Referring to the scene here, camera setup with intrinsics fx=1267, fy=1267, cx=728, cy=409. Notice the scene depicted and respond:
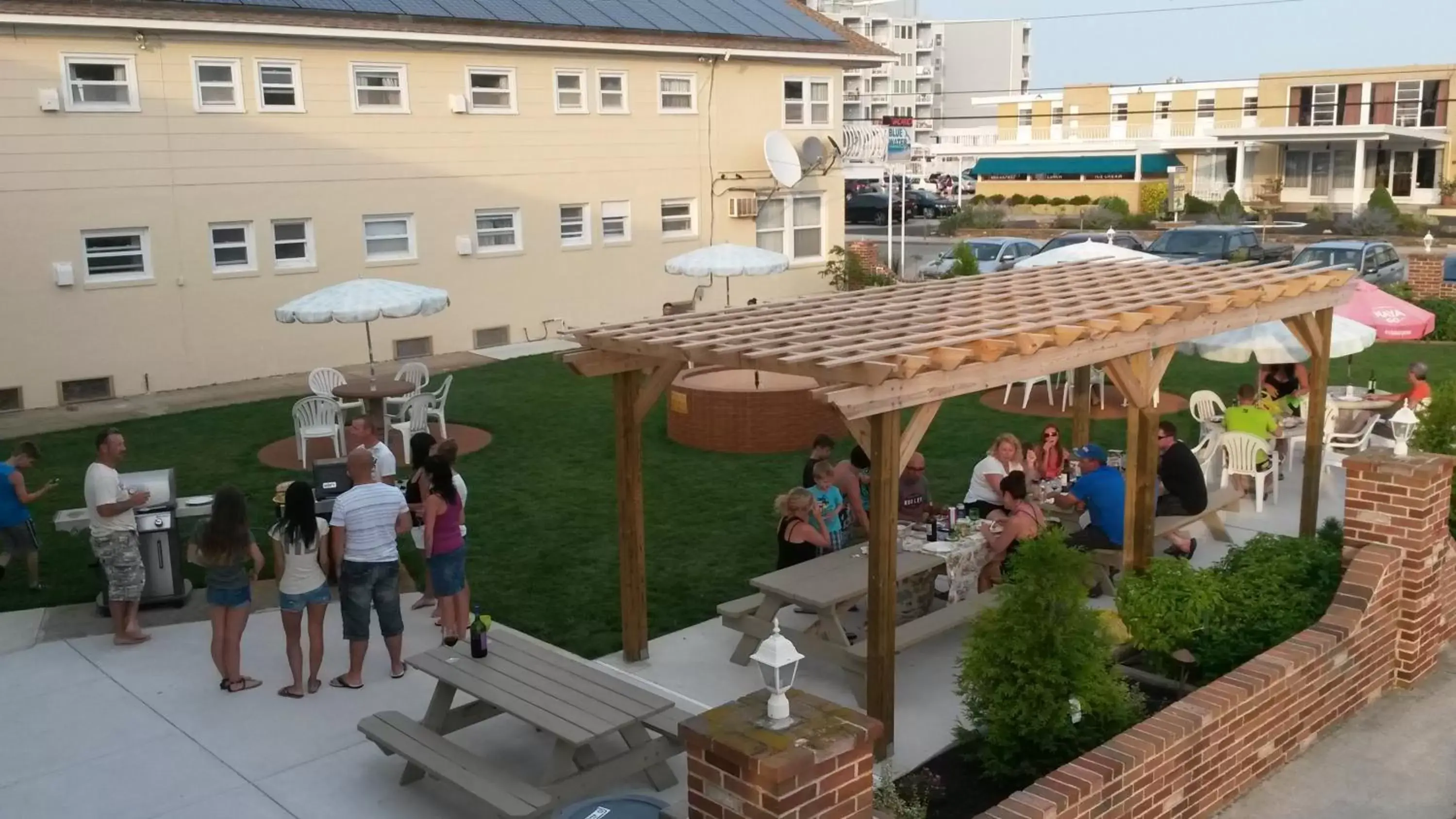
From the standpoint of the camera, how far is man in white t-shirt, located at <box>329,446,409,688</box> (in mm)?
7820

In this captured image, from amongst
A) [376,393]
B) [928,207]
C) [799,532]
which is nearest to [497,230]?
[376,393]

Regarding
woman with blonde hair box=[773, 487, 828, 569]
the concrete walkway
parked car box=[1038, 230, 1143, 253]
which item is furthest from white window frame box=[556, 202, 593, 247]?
the concrete walkway

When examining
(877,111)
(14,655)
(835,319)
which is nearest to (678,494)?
(835,319)

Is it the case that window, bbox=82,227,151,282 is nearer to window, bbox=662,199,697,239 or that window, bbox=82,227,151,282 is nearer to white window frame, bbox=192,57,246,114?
white window frame, bbox=192,57,246,114

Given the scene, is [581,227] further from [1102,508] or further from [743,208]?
[1102,508]

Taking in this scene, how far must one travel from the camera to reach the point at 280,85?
789 inches

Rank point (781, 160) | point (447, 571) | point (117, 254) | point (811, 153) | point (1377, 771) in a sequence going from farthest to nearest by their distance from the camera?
point (811, 153), point (781, 160), point (117, 254), point (447, 571), point (1377, 771)

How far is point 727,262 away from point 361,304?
19.7ft

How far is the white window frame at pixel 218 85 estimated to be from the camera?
750 inches

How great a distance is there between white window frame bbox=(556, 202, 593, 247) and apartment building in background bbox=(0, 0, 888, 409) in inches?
2.4

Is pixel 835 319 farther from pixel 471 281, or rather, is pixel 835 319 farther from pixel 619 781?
pixel 471 281

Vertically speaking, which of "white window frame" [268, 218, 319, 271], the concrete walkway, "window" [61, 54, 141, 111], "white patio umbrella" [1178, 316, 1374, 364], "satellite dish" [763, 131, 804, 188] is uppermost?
"window" [61, 54, 141, 111]

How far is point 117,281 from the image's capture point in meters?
18.6

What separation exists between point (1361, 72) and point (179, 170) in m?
52.2
